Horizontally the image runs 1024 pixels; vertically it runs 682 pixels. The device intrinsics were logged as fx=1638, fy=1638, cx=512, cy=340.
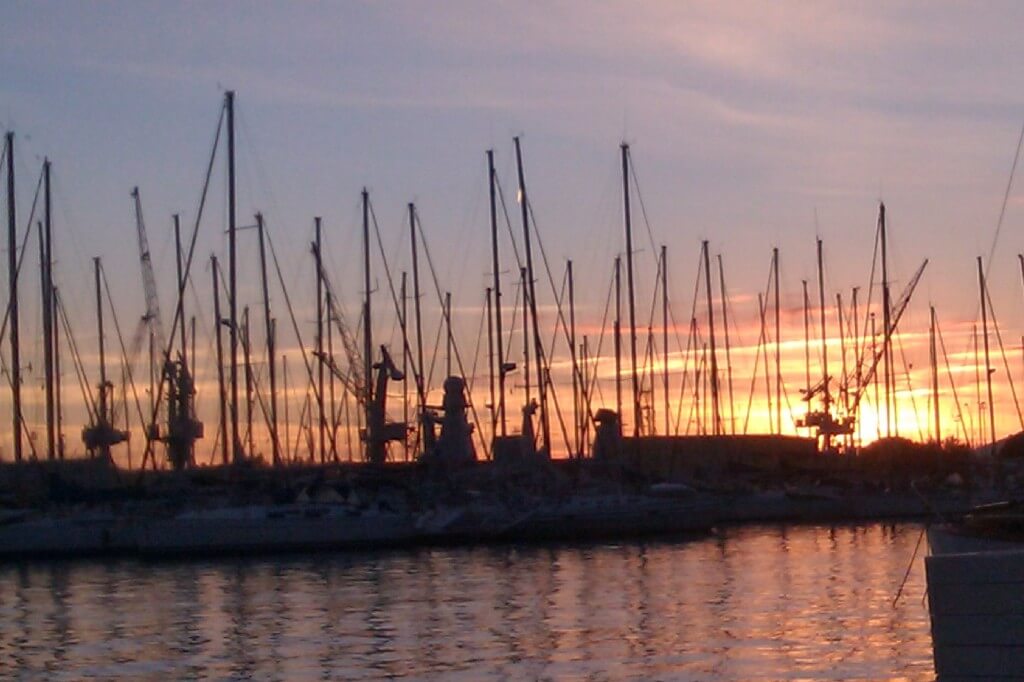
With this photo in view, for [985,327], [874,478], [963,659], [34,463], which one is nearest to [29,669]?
[963,659]

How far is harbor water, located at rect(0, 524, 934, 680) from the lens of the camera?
84.7ft

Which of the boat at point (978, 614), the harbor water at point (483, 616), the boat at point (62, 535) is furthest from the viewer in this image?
the boat at point (62, 535)

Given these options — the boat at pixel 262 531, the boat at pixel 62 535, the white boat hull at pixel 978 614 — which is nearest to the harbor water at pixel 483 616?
the boat at pixel 262 531

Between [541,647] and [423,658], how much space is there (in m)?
2.22

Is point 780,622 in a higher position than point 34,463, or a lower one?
lower

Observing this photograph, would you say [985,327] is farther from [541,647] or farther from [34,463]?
[541,647]

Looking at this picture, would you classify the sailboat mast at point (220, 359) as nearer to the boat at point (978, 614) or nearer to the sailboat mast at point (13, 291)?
the sailboat mast at point (13, 291)

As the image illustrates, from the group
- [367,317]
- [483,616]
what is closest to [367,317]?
[367,317]

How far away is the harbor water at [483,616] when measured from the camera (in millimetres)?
25828

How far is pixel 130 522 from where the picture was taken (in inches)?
2288

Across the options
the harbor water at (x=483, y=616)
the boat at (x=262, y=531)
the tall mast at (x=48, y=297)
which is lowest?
the harbor water at (x=483, y=616)

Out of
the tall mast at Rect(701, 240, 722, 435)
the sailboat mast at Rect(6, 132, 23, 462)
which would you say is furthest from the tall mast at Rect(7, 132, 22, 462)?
the tall mast at Rect(701, 240, 722, 435)

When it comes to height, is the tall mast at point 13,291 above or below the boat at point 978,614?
above

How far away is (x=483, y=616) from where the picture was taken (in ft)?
113
